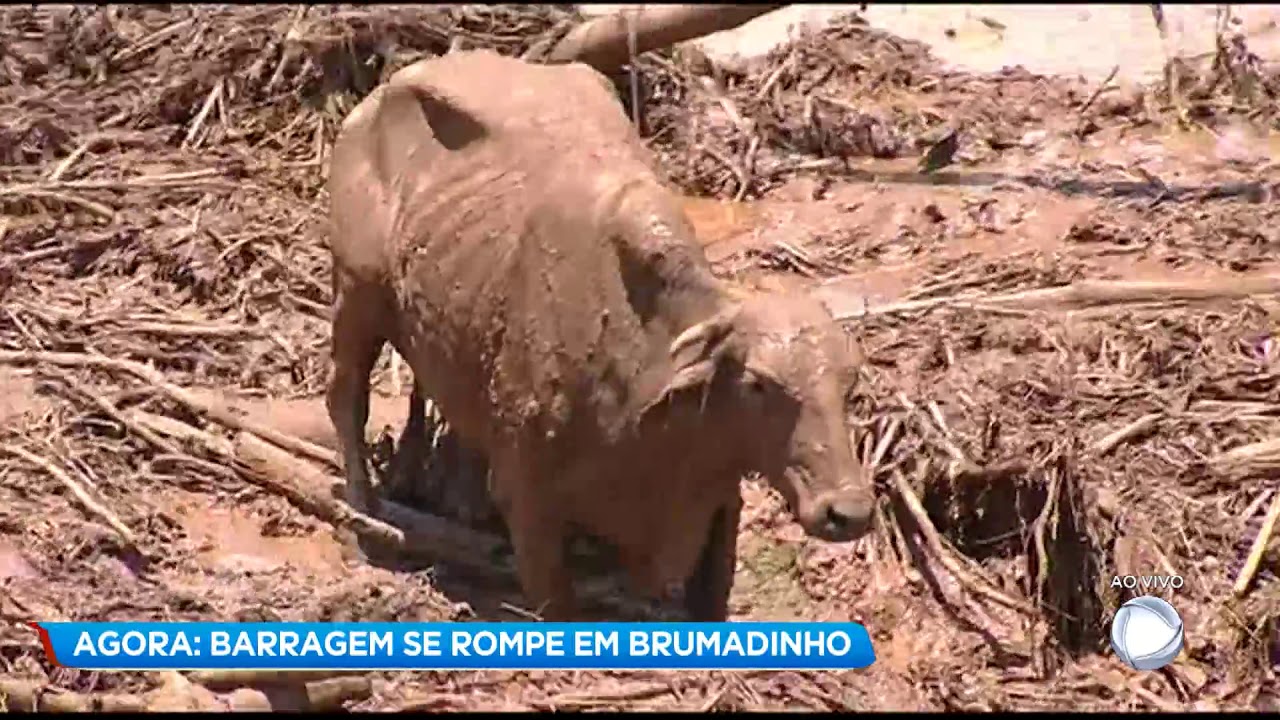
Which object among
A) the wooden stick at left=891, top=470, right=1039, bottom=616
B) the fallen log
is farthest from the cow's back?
the fallen log

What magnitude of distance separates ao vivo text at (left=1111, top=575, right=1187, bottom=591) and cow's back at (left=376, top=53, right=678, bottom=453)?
199cm

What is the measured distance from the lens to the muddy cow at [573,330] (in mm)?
5594

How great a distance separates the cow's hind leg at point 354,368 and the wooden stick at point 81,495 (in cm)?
75

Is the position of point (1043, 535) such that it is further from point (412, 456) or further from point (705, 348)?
point (412, 456)

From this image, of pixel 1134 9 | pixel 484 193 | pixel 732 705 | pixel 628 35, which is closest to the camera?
pixel 732 705

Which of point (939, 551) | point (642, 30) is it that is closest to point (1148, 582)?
point (939, 551)

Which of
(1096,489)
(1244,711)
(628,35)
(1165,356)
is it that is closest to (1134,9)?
(628,35)

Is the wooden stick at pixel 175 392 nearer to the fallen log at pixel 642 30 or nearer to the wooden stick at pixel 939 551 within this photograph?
the wooden stick at pixel 939 551

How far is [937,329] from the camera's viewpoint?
28.2 ft

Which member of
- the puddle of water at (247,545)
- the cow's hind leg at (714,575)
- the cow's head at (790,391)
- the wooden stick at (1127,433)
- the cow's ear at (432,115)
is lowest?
the puddle of water at (247,545)

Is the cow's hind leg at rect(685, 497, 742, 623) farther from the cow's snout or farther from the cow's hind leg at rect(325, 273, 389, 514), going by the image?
the cow's hind leg at rect(325, 273, 389, 514)

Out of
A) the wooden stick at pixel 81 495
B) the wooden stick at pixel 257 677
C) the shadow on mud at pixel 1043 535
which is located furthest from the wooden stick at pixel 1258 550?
the wooden stick at pixel 81 495

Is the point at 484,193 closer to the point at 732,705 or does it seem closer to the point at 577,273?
the point at 577,273

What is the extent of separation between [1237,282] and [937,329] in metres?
1.46
